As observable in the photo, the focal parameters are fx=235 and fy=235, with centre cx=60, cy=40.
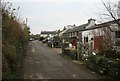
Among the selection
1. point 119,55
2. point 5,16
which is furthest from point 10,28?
point 119,55

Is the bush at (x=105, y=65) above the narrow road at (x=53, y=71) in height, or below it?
above

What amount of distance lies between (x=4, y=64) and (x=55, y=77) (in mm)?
4407

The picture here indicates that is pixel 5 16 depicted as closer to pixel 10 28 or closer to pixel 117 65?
pixel 10 28

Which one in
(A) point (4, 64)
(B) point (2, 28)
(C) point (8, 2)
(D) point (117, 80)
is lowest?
(D) point (117, 80)

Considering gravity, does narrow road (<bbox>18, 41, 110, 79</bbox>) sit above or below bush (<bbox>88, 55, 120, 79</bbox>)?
below

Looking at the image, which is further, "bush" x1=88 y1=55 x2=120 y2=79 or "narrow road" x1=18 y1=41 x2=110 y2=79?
"narrow road" x1=18 y1=41 x2=110 y2=79

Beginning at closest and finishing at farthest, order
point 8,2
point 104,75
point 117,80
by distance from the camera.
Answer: point 117,80
point 104,75
point 8,2

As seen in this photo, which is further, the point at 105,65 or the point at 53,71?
the point at 53,71

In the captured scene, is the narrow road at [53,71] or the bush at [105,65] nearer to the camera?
the bush at [105,65]

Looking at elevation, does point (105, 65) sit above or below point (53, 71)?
above

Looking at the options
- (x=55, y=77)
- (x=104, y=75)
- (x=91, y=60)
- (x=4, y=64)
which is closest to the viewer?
(x=4, y=64)

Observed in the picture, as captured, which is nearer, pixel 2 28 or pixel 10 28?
pixel 2 28

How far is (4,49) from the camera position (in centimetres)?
1173

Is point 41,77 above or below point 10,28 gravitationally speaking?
below
